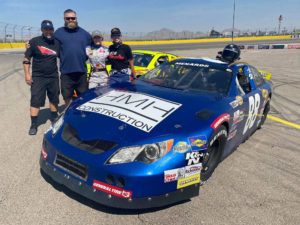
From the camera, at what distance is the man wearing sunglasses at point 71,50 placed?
4.71m

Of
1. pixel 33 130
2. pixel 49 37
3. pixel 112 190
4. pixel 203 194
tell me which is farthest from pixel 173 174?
pixel 49 37

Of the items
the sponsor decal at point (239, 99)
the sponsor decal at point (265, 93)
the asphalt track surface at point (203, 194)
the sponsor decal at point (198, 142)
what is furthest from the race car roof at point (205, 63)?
the sponsor decal at point (198, 142)

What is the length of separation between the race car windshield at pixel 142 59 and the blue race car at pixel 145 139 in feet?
14.8

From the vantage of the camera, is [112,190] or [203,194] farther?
[203,194]

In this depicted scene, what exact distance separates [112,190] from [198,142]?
958 mm

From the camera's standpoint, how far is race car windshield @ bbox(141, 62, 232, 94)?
399cm

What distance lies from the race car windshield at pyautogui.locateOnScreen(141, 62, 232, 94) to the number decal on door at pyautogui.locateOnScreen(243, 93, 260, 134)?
0.60 m

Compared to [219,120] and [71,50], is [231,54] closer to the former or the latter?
[219,120]

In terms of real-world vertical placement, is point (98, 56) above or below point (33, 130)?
above

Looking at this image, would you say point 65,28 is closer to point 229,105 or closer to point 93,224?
point 229,105

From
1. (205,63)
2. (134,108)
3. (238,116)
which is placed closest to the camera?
(134,108)

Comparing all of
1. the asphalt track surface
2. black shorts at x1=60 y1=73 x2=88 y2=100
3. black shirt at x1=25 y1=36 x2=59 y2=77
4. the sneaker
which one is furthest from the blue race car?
the sneaker

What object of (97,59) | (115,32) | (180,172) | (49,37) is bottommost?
(180,172)

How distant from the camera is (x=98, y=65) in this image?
554cm
